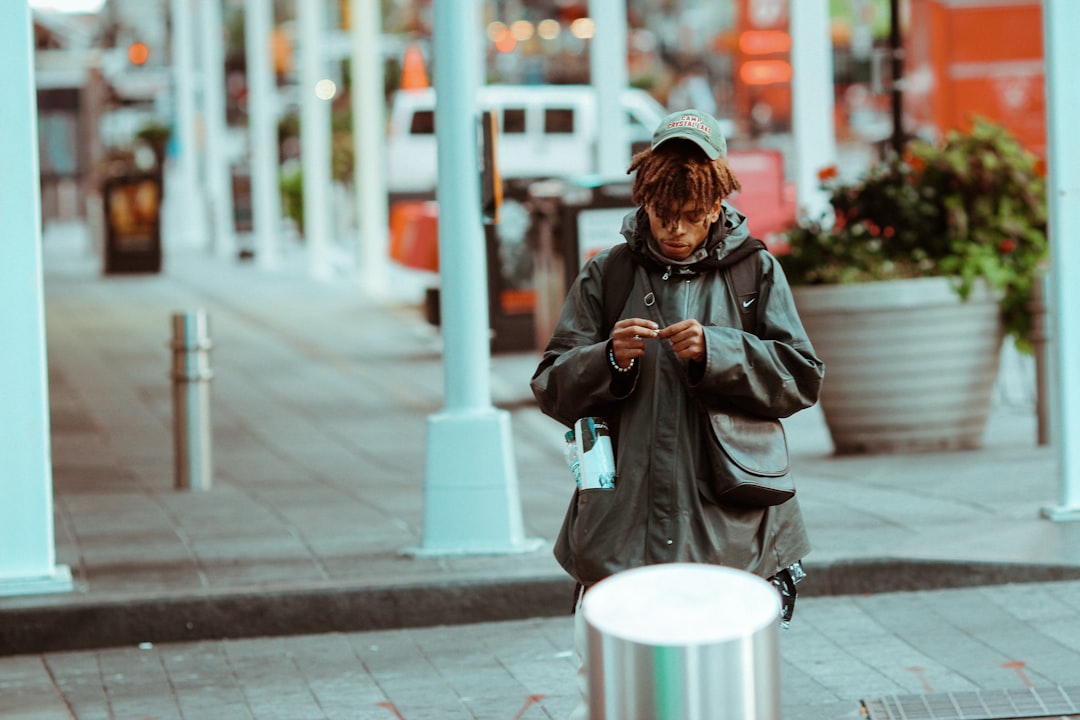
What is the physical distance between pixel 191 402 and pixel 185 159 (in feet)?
88.8

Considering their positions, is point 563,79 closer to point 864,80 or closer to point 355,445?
point 864,80

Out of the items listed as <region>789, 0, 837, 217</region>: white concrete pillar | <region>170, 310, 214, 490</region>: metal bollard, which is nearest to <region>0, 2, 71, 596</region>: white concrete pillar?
<region>170, 310, 214, 490</region>: metal bollard

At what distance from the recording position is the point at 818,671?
19.5 ft

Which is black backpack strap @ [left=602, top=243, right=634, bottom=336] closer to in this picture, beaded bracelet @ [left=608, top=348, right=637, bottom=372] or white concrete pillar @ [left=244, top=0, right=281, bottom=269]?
beaded bracelet @ [left=608, top=348, right=637, bottom=372]

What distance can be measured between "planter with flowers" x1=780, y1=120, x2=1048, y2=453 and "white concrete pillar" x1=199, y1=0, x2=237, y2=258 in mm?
20715

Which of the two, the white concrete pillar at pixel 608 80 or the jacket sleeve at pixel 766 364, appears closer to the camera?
the jacket sleeve at pixel 766 364

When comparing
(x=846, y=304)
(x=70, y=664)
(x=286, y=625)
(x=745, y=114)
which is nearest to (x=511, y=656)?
(x=286, y=625)

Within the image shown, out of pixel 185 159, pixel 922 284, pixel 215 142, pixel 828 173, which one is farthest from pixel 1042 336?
pixel 185 159

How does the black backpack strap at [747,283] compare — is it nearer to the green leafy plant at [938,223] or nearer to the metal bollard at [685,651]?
the metal bollard at [685,651]

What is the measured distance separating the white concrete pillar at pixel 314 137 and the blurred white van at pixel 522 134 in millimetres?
7838

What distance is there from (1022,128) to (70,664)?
22772 millimetres

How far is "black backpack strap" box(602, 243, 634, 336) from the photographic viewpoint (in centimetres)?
433

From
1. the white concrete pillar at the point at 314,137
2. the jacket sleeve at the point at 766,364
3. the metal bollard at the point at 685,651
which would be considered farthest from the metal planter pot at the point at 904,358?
the white concrete pillar at the point at 314,137

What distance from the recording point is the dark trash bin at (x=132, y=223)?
24.0 metres
